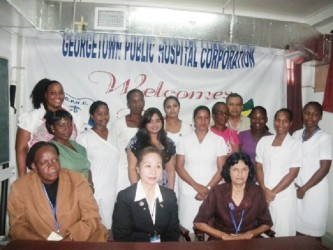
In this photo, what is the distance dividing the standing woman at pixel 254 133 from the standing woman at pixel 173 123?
61 centimetres

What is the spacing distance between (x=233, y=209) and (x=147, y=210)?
2.13 feet

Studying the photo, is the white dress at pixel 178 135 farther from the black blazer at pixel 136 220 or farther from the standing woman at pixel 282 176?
the black blazer at pixel 136 220

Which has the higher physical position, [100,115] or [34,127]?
[100,115]

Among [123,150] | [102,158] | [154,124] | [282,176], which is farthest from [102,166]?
[282,176]

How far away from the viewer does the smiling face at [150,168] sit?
234 centimetres

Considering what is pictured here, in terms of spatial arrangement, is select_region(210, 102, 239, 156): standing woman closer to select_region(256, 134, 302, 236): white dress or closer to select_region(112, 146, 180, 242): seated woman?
select_region(256, 134, 302, 236): white dress

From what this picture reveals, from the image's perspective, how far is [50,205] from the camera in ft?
7.32

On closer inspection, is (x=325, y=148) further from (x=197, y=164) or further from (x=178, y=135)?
(x=178, y=135)

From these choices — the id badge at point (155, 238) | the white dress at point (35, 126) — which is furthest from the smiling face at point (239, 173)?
the white dress at point (35, 126)

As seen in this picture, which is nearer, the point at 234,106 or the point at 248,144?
the point at 248,144

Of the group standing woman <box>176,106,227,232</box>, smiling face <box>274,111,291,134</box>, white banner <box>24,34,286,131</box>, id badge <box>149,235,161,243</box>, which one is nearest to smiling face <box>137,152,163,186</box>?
id badge <box>149,235,161,243</box>

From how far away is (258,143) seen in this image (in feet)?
10.9

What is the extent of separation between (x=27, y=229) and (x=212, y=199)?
132 cm

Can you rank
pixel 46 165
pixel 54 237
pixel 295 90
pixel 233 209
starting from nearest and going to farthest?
pixel 54 237, pixel 46 165, pixel 233 209, pixel 295 90
